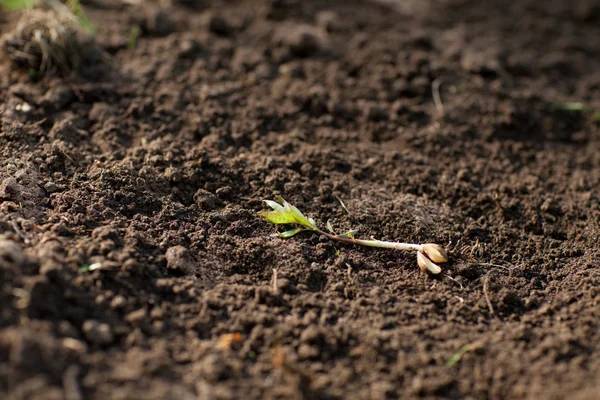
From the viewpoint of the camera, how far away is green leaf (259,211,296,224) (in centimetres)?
229

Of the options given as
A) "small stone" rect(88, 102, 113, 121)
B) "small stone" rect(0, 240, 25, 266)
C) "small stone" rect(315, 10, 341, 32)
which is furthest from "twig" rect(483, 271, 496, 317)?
"small stone" rect(315, 10, 341, 32)

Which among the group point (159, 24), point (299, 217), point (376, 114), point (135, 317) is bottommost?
point (135, 317)

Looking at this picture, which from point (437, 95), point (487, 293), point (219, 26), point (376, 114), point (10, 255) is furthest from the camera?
point (219, 26)

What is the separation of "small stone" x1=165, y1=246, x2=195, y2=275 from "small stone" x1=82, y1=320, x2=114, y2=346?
38cm

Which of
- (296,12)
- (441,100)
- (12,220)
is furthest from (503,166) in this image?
(12,220)

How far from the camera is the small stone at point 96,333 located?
1.75 m

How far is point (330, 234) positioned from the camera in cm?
235

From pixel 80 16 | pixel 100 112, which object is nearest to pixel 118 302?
pixel 100 112

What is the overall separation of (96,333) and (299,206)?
103cm

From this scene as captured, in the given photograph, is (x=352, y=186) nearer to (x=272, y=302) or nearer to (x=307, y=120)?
(x=307, y=120)

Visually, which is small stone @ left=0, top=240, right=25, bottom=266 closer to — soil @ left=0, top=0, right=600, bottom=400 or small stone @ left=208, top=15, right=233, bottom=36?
soil @ left=0, top=0, right=600, bottom=400

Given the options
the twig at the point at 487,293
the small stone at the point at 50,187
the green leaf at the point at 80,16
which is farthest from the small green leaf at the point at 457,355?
the green leaf at the point at 80,16

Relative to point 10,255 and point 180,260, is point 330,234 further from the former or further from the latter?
point 10,255

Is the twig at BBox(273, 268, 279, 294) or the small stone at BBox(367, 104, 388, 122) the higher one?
the small stone at BBox(367, 104, 388, 122)
